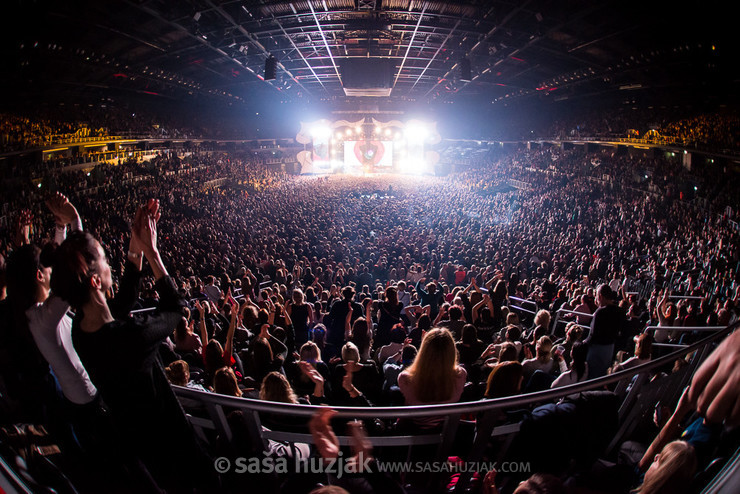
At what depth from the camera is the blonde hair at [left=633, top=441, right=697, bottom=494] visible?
162 centimetres

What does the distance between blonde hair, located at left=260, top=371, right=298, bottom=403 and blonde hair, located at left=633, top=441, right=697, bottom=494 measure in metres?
1.94

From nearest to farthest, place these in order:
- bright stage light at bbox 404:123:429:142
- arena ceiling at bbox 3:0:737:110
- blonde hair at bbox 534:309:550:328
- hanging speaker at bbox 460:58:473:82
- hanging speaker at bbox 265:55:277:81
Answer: blonde hair at bbox 534:309:550:328 < arena ceiling at bbox 3:0:737:110 < hanging speaker at bbox 265:55:277:81 < hanging speaker at bbox 460:58:473:82 < bright stage light at bbox 404:123:429:142

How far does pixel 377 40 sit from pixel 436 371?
59.7 ft

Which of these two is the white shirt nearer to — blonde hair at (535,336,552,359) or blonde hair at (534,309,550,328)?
blonde hair at (535,336,552,359)

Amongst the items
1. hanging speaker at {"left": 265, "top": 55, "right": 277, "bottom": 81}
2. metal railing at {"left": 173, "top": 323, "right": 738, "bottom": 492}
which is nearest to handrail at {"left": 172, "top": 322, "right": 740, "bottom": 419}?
metal railing at {"left": 173, "top": 323, "right": 738, "bottom": 492}

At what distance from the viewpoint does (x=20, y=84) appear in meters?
16.8

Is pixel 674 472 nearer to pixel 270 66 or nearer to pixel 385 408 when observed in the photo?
pixel 385 408

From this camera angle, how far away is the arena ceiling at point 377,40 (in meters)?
12.2

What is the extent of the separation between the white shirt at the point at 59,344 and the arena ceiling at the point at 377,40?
44.3 feet

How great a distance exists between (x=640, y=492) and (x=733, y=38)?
1513cm

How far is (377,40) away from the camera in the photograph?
1725 centimetres

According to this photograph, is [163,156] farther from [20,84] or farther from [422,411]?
[422,411]

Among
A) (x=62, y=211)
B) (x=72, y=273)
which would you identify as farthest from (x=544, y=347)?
(x=62, y=211)

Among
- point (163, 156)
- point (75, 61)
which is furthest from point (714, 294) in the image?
point (163, 156)
